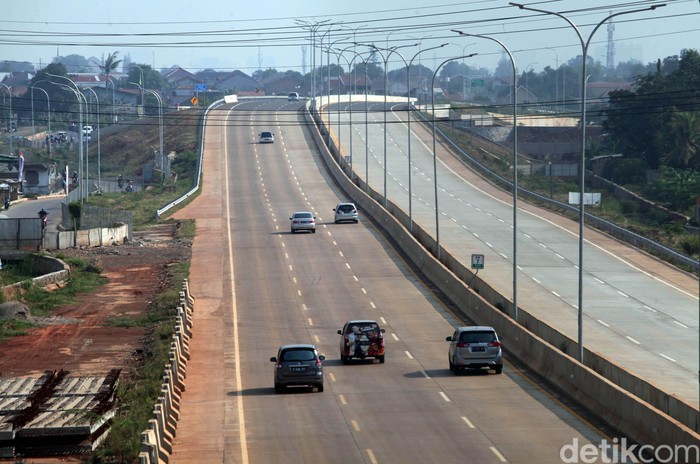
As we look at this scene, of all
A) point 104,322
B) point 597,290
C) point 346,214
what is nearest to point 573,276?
point 597,290

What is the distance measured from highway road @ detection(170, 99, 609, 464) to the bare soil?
241 centimetres

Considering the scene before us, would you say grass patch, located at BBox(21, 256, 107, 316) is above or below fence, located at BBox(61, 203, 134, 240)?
below

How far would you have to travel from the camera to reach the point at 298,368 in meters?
34.5

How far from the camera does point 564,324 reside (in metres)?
50.0

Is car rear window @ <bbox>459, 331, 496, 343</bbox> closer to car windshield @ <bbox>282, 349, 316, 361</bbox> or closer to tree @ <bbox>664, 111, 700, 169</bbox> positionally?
car windshield @ <bbox>282, 349, 316, 361</bbox>

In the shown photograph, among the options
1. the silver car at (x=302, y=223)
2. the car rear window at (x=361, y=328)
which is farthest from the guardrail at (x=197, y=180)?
the car rear window at (x=361, y=328)

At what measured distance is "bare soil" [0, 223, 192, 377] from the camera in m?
42.8

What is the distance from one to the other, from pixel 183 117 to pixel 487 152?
166 feet

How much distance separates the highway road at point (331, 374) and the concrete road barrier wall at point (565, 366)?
2.44 feet

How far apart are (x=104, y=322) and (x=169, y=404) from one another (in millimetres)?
22539

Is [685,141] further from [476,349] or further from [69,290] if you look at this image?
[476,349]

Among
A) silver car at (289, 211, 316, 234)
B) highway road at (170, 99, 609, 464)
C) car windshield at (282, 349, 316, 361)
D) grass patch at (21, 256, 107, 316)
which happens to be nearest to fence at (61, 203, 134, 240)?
highway road at (170, 99, 609, 464)

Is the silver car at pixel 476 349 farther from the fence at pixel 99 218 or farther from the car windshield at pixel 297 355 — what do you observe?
the fence at pixel 99 218

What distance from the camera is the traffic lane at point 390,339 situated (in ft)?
97.6
